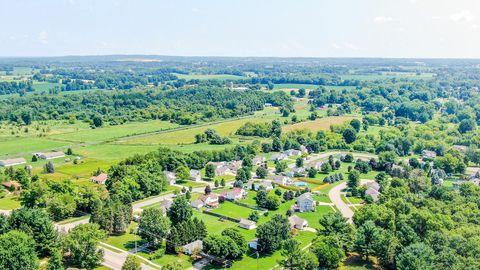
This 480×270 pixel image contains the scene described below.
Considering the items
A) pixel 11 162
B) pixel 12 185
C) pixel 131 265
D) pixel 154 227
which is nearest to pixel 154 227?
pixel 154 227

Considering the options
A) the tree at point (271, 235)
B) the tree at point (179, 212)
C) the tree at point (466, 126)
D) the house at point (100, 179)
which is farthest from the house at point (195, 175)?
the tree at point (466, 126)

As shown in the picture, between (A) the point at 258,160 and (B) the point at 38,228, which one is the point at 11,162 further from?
(A) the point at 258,160

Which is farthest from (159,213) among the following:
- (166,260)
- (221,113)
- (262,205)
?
(221,113)

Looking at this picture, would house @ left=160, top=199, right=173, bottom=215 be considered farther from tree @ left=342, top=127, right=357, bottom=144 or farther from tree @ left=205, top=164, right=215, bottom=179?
tree @ left=342, top=127, right=357, bottom=144

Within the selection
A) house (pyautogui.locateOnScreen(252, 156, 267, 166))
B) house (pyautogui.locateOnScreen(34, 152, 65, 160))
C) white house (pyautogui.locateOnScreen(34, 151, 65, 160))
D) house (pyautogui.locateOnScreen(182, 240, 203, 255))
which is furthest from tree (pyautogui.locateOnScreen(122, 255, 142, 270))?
white house (pyautogui.locateOnScreen(34, 151, 65, 160))

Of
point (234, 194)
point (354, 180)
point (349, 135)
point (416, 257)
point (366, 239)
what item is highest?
point (416, 257)

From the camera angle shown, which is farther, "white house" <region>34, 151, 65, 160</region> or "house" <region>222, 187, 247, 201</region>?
"white house" <region>34, 151, 65, 160</region>

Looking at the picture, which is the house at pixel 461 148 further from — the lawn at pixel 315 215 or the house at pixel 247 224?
the house at pixel 247 224
